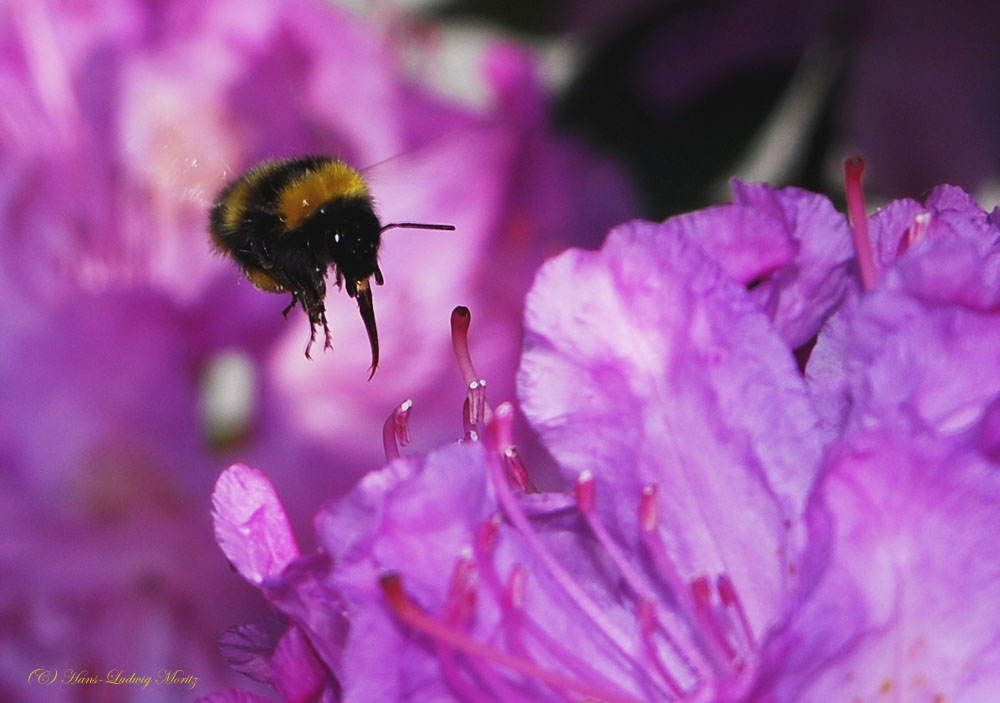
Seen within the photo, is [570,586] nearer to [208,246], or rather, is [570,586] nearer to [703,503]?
[703,503]

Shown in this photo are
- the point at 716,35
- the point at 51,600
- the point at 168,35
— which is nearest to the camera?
the point at 51,600

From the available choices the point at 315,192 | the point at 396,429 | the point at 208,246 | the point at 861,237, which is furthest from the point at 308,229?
the point at 208,246

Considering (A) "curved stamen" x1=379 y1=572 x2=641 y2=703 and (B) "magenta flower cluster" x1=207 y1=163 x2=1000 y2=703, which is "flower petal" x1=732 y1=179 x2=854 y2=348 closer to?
(B) "magenta flower cluster" x1=207 y1=163 x2=1000 y2=703

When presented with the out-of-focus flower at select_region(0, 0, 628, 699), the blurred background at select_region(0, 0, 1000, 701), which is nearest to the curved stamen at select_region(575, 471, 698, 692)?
the blurred background at select_region(0, 0, 1000, 701)

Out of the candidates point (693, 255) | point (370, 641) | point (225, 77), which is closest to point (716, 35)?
point (225, 77)

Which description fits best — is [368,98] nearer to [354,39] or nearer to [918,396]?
[354,39]

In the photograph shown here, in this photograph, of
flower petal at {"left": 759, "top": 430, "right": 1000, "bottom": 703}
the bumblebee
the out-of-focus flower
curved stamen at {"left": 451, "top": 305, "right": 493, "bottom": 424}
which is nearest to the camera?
flower petal at {"left": 759, "top": 430, "right": 1000, "bottom": 703}

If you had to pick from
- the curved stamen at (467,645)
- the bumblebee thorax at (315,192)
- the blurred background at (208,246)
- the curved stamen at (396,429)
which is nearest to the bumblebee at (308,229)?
the bumblebee thorax at (315,192)
